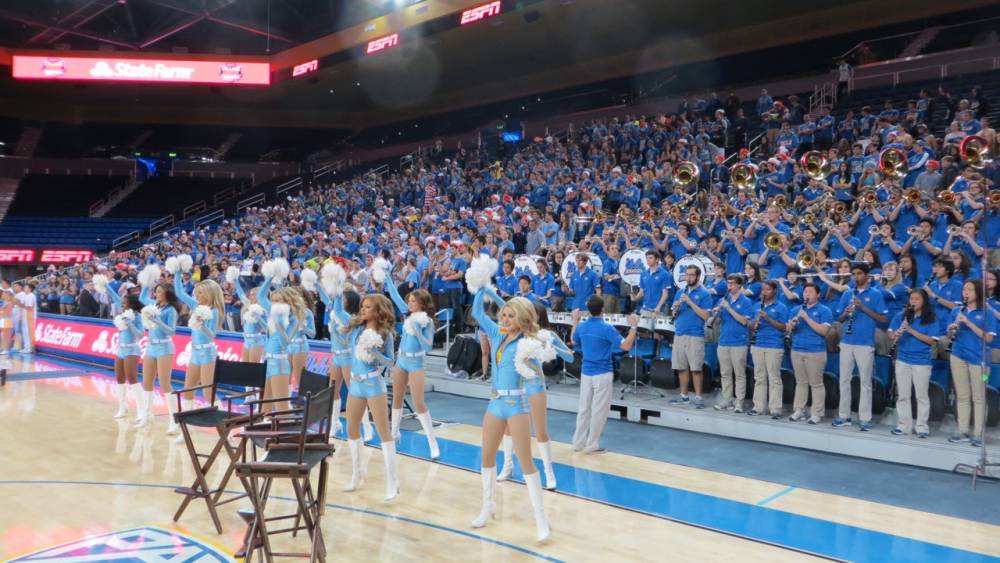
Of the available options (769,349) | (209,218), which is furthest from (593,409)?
(209,218)

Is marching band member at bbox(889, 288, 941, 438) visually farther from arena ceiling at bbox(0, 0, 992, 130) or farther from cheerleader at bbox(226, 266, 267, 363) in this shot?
arena ceiling at bbox(0, 0, 992, 130)

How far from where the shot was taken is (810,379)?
8.58 m

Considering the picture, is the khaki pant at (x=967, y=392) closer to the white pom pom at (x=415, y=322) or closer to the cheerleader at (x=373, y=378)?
the white pom pom at (x=415, y=322)

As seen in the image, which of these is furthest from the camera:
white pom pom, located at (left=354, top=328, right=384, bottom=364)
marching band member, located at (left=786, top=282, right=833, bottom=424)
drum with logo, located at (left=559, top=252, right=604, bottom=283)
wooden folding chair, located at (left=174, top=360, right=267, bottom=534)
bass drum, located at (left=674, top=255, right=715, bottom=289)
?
drum with logo, located at (left=559, top=252, right=604, bottom=283)

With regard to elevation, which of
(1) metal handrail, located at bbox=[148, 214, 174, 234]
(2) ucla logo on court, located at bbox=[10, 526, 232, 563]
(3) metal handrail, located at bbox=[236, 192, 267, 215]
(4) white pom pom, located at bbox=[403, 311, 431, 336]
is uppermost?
(3) metal handrail, located at bbox=[236, 192, 267, 215]

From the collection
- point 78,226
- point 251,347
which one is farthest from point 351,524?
point 78,226

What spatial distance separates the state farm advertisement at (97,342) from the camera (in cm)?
1217

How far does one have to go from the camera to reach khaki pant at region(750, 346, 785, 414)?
8.80 m

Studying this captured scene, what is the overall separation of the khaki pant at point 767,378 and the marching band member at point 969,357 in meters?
1.83

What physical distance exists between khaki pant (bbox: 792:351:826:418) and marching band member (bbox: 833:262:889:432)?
0.21 metres

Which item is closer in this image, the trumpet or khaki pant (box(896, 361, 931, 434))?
khaki pant (box(896, 361, 931, 434))

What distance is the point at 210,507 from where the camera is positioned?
5.84 metres

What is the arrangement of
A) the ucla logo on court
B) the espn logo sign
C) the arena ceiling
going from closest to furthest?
1. the ucla logo on court
2. the espn logo sign
3. the arena ceiling

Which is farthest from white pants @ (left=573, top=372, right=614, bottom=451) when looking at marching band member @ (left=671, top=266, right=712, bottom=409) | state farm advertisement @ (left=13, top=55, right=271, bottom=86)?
state farm advertisement @ (left=13, top=55, right=271, bottom=86)
